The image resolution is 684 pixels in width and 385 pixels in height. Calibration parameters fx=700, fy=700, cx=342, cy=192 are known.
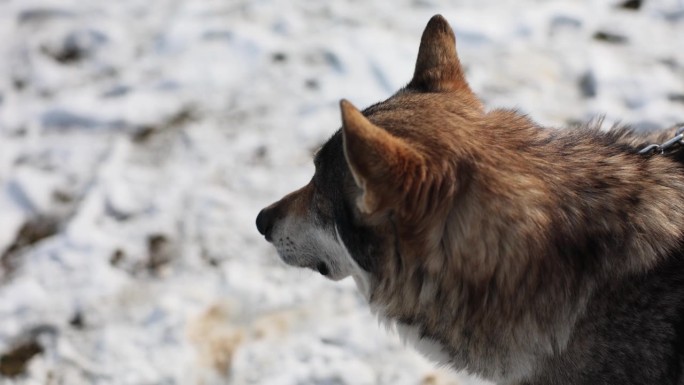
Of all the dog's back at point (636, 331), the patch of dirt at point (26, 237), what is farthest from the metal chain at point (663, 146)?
the patch of dirt at point (26, 237)

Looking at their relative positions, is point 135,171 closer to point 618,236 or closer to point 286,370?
point 286,370

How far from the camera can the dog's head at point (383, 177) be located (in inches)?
78.7

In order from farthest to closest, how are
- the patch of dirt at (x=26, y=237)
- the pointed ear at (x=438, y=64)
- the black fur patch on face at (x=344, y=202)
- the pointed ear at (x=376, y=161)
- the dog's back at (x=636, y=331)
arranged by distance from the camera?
the patch of dirt at (x=26, y=237)
the pointed ear at (x=438, y=64)
the black fur patch on face at (x=344, y=202)
the dog's back at (x=636, y=331)
the pointed ear at (x=376, y=161)

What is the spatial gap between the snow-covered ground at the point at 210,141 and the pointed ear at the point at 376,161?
1362 mm

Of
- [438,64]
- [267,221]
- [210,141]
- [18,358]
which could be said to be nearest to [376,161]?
[438,64]

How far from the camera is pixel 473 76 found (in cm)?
451

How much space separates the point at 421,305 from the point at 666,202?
32.7 inches

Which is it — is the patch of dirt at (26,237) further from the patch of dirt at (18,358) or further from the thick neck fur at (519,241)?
the thick neck fur at (519,241)

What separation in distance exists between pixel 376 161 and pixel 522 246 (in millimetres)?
540

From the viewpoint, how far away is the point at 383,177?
201cm

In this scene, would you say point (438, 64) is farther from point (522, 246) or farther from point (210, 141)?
point (210, 141)

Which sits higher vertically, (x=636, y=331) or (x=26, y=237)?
(x=636, y=331)

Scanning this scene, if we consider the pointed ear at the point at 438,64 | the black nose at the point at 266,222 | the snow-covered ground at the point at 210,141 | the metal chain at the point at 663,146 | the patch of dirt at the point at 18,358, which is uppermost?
the pointed ear at the point at 438,64

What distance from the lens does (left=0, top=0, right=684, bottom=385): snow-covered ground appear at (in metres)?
3.31
